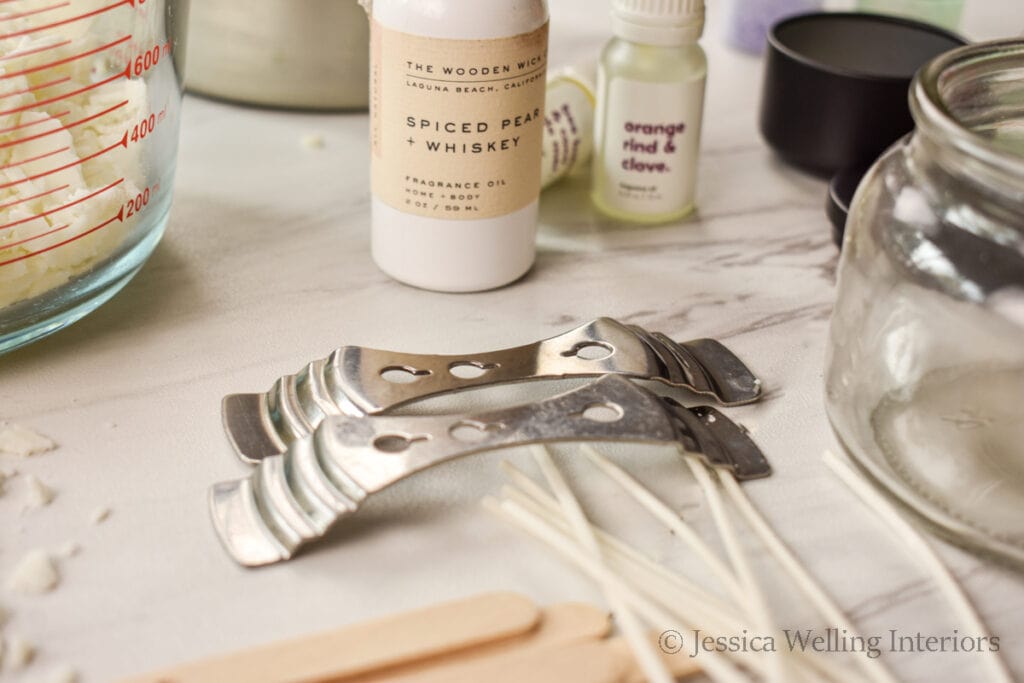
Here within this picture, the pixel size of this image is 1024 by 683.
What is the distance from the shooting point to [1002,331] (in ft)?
1.66

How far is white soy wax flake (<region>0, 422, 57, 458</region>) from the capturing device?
0.55 meters

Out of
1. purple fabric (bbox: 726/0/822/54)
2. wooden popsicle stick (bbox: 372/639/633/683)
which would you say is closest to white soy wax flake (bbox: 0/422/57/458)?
wooden popsicle stick (bbox: 372/639/633/683)

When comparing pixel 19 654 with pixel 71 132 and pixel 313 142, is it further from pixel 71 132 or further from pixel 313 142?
pixel 313 142

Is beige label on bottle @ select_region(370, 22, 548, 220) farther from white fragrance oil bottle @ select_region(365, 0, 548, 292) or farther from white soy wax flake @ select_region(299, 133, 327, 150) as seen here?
white soy wax flake @ select_region(299, 133, 327, 150)

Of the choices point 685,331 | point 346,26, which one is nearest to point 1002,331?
point 685,331

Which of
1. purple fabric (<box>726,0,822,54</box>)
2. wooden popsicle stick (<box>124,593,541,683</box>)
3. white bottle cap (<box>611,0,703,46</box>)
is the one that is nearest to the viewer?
wooden popsicle stick (<box>124,593,541,683</box>)

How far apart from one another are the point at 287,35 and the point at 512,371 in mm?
369

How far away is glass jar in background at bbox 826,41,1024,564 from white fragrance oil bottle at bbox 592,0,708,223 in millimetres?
192

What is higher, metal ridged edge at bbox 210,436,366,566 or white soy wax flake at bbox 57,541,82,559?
metal ridged edge at bbox 210,436,366,566

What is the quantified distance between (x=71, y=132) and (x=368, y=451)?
230 millimetres

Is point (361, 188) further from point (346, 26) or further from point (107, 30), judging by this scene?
point (107, 30)

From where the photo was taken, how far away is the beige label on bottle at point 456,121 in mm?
617

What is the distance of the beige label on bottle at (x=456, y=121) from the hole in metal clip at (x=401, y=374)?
0.10m

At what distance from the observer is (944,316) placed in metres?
0.53
